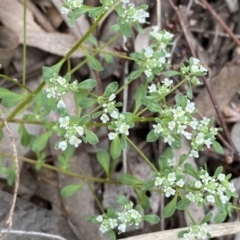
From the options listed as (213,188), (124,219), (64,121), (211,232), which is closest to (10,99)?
(64,121)

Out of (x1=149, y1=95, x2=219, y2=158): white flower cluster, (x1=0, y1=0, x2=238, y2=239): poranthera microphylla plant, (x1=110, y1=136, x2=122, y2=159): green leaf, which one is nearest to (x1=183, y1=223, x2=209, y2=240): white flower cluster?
(x1=0, y1=0, x2=238, y2=239): poranthera microphylla plant

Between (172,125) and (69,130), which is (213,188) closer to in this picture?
(172,125)

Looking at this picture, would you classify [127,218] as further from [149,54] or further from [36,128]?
[36,128]

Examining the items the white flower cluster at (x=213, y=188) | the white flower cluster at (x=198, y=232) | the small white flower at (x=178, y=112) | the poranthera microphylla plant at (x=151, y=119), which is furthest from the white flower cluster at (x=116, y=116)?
the white flower cluster at (x=198, y=232)

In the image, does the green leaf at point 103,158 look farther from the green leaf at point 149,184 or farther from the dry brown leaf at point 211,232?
the green leaf at point 149,184

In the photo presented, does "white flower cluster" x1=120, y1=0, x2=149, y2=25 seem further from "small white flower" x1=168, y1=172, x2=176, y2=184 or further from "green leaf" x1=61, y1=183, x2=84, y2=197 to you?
"green leaf" x1=61, y1=183, x2=84, y2=197
